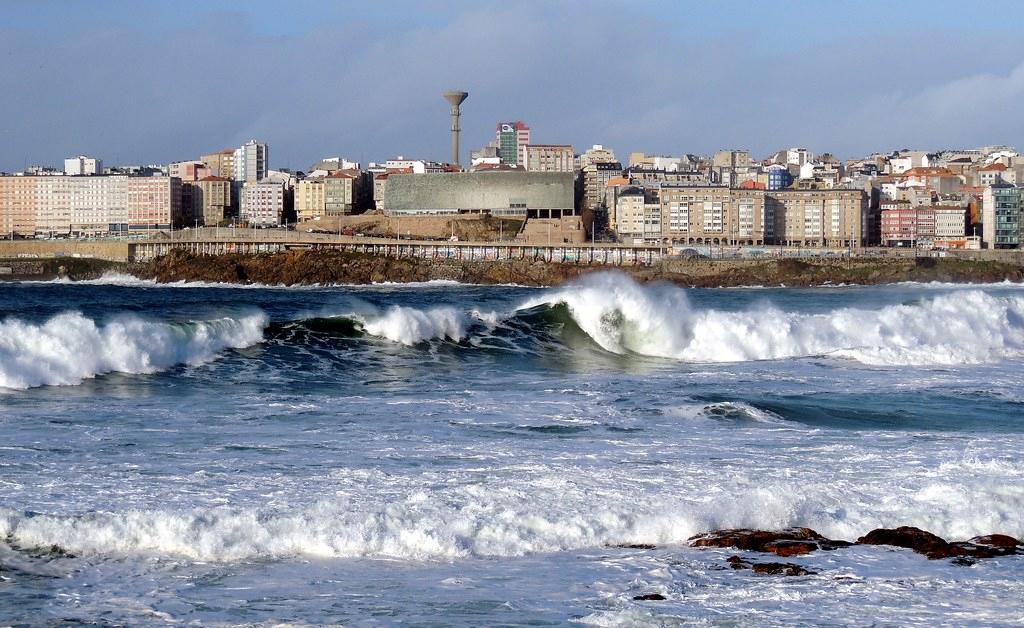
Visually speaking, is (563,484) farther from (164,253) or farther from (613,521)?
(164,253)

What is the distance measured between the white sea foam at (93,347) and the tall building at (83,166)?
133964 millimetres

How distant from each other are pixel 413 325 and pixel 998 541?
14022mm

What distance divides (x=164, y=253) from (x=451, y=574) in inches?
3084

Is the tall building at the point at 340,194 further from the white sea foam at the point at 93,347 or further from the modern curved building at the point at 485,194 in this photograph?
the white sea foam at the point at 93,347

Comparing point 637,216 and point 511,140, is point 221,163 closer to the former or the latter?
point 511,140

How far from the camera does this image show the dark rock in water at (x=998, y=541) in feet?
30.1

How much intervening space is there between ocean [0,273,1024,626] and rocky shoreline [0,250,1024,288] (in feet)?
171

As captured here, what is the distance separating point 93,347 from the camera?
17359 mm

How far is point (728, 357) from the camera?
2225cm

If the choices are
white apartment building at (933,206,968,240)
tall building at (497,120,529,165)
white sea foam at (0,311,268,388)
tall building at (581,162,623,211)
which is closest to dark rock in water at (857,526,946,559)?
white sea foam at (0,311,268,388)

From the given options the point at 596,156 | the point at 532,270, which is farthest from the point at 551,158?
the point at 532,270

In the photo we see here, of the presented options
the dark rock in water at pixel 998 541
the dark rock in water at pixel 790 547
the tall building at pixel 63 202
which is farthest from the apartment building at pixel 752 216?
the dark rock in water at pixel 790 547

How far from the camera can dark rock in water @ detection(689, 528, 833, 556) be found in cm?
905

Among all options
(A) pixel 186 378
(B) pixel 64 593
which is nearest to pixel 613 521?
(B) pixel 64 593
